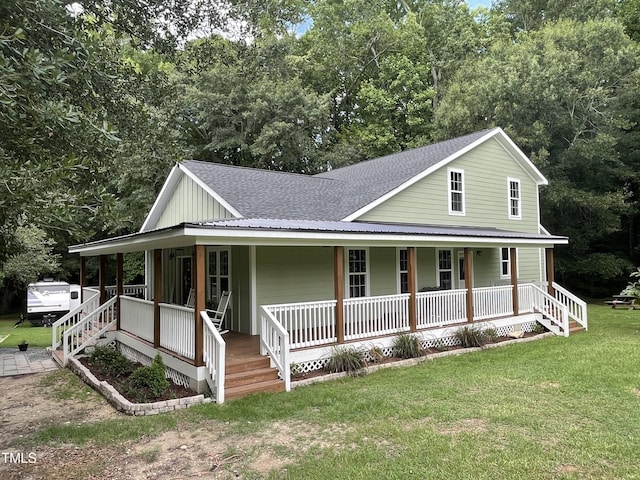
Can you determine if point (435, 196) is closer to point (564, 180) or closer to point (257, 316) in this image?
point (257, 316)

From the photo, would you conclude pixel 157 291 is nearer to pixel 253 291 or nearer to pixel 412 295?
pixel 253 291

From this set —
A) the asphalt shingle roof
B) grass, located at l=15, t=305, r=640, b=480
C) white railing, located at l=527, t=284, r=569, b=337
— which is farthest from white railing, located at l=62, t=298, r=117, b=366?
white railing, located at l=527, t=284, r=569, b=337

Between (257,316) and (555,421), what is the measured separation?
6.16 metres

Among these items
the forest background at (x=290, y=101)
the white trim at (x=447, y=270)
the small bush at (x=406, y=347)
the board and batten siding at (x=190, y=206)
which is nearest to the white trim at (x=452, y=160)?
the white trim at (x=447, y=270)

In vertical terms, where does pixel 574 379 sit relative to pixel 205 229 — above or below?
below

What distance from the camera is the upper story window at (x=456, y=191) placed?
1415cm

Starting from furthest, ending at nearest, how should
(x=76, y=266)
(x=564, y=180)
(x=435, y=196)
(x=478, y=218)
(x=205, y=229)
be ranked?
1. (x=76, y=266)
2. (x=564, y=180)
3. (x=478, y=218)
4. (x=435, y=196)
5. (x=205, y=229)

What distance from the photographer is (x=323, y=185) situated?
14.8m

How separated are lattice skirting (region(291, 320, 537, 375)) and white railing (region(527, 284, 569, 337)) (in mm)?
A: 473

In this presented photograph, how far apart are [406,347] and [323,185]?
7.05 metres

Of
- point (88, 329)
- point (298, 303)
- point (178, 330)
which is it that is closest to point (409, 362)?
point (298, 303)

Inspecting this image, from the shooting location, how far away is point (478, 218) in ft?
48.5

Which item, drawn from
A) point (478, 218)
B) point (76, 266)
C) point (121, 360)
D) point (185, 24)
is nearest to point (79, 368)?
point (121, 360)

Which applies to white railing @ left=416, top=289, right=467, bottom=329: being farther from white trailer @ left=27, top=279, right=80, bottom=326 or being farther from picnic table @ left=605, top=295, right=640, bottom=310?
white trailer @ left=27, top=279, right=80, bottom=326
